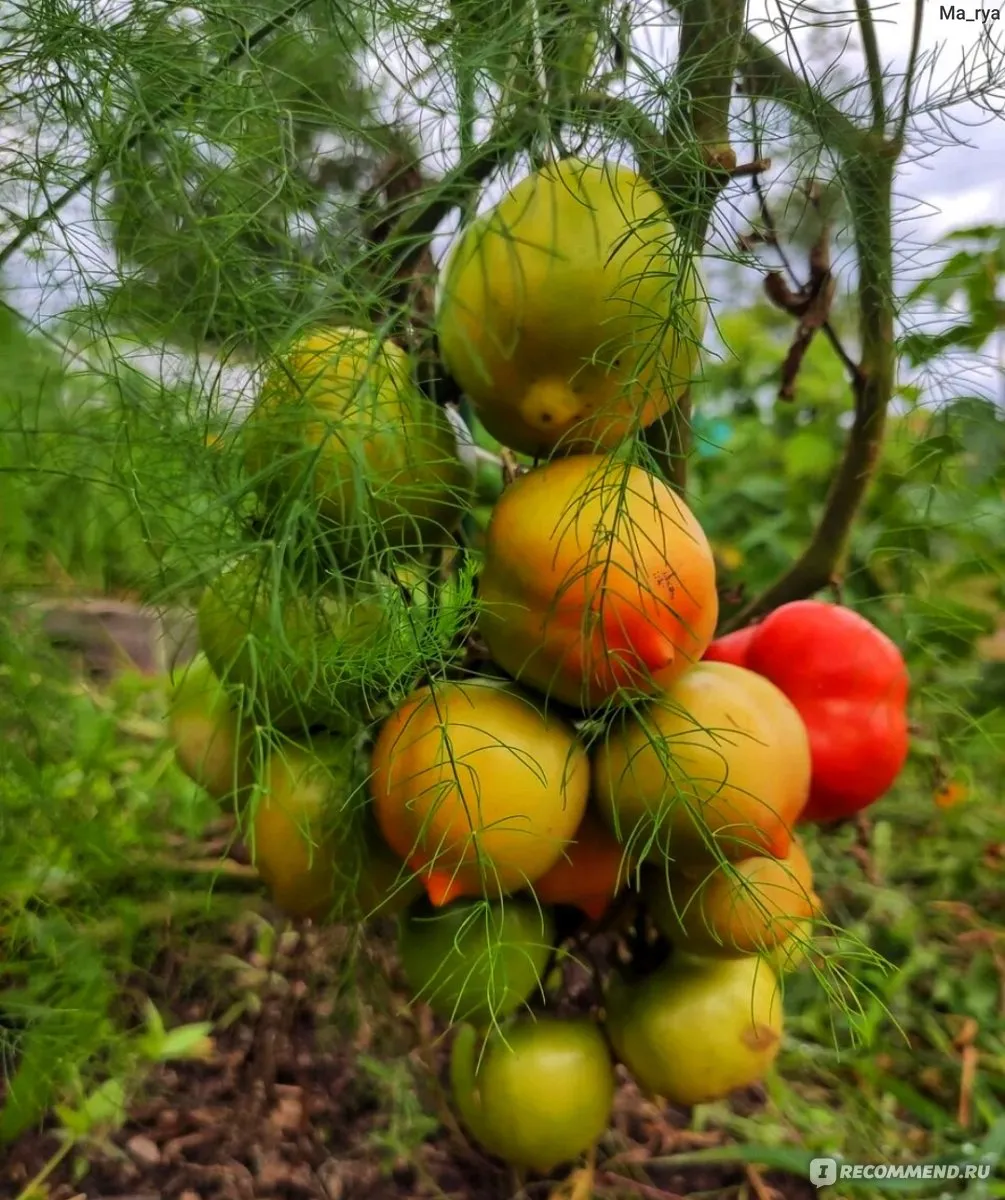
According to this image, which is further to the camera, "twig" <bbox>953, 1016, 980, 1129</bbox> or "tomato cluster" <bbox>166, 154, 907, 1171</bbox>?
"twig" <bbox>953, 1016, 980, 1129</bbox>

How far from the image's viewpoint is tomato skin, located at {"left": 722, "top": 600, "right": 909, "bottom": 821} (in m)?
0.39

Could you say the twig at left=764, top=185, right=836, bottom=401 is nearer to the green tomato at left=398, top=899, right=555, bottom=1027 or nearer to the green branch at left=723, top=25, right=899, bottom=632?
the green branch at left=723, top=25, right=899, bottom=632

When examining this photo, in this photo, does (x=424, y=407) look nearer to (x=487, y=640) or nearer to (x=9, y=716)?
(x=487, y=640)

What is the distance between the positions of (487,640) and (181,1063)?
369 millimetres

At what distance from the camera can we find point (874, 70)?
0.35m

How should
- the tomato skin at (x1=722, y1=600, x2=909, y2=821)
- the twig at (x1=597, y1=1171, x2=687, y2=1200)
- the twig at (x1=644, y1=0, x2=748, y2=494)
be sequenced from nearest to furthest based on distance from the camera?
the twig at (x1=644, y1=0, x2=748, y2=494) < the tomato skin at (x1=722, y1=600, x2=909, y2=821) < the twig at (x1=597, y1=1171, x2=687, y2=1200)

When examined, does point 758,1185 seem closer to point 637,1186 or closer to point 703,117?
point 637,1186

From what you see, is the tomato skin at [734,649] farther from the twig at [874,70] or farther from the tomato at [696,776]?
the twig at [874,70]

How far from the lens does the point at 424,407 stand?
1.06 ft

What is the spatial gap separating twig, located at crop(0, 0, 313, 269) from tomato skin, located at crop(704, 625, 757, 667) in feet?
0.91

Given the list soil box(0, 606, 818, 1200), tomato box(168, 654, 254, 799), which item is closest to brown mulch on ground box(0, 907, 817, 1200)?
soil box(0, 606, 818, 1200)

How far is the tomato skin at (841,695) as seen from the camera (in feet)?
1.29

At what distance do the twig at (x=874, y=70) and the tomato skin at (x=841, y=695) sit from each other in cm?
18

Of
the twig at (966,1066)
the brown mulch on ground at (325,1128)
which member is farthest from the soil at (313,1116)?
the twig at (966,1066)
